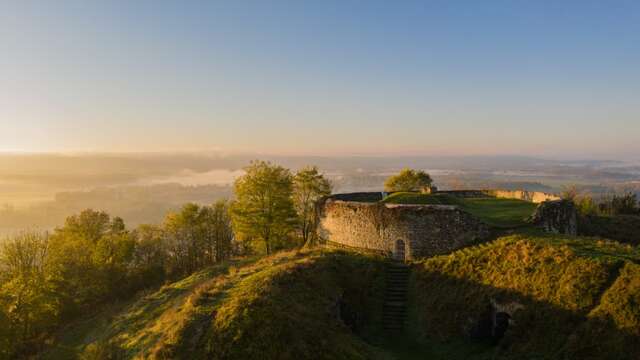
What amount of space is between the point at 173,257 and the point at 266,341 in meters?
43.3

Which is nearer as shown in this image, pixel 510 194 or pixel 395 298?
pixel 395 298

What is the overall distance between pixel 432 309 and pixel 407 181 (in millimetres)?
43390

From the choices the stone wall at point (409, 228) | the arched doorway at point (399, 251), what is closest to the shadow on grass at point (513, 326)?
the stone wall at point (409, 228)

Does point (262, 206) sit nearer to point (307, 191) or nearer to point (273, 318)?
point (307, 191)

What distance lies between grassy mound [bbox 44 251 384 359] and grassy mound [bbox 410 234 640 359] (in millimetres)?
3679

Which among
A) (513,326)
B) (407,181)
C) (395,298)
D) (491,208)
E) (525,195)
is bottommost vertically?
(395,298)

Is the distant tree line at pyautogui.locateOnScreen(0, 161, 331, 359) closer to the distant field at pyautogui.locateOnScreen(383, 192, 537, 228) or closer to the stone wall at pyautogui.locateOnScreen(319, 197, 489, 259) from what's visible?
the stone wall at pyautogui.locateOnScreen(319, 197, 489, 259)

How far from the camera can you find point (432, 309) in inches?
819

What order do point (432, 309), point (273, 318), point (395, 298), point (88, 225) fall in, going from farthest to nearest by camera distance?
point (88, 225)
point (395, 298)
point (432, 309)
point (273, 318)

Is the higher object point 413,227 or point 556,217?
point 556,217

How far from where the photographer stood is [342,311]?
2170 cm

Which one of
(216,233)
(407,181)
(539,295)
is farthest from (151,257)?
(539,295)

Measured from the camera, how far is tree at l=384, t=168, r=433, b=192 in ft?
205

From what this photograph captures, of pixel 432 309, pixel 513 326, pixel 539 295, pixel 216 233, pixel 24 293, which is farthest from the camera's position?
pixel 216 233
